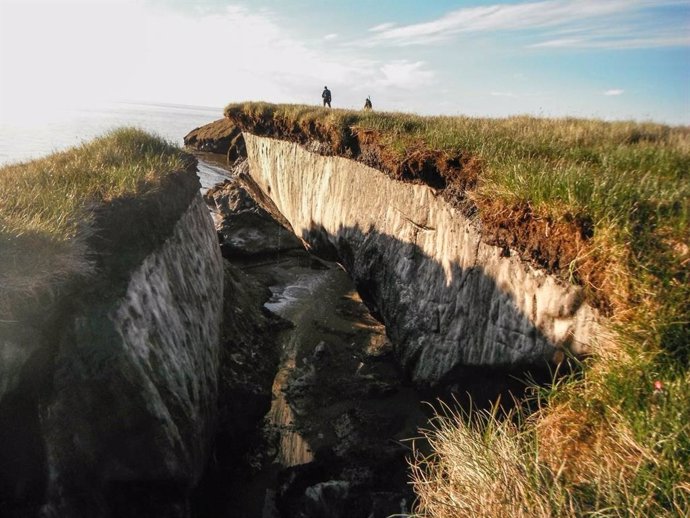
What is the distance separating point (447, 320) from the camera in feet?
30.3

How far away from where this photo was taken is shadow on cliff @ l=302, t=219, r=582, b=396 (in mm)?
7273

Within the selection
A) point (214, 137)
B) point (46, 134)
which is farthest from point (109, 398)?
point (46, 134)

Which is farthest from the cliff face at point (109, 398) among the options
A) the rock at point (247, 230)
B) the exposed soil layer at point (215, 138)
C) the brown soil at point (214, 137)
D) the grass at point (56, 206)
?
the brown soil at point (214, 137)

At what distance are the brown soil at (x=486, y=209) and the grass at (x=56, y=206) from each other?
5.76m

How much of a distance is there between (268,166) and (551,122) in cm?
1398

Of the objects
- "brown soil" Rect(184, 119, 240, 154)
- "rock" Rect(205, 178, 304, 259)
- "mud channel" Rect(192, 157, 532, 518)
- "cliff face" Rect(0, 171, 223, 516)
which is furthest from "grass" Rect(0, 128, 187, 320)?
"brown soil" Rect(184, 119, 240, 154)

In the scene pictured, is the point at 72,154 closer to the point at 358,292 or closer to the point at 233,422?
the point at 233,422

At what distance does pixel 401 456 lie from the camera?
780 cm

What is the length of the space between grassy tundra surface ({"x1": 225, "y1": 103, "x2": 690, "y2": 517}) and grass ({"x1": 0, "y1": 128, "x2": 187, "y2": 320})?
516 cm

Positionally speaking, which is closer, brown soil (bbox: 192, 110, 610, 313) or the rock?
brown soil (bbox: 192, 110, 610, 313)

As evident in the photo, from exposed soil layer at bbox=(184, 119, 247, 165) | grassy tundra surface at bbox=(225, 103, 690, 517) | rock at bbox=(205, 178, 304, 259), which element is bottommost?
rock at bbox=(205, 178, 304, 259)

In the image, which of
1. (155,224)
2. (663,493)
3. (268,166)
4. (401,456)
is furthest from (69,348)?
(268,166)

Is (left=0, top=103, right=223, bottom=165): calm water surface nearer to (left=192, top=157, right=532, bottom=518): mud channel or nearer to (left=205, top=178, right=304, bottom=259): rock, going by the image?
(left=205, top=178, right=304, bottom=259): rock

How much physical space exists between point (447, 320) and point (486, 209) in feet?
8.56
